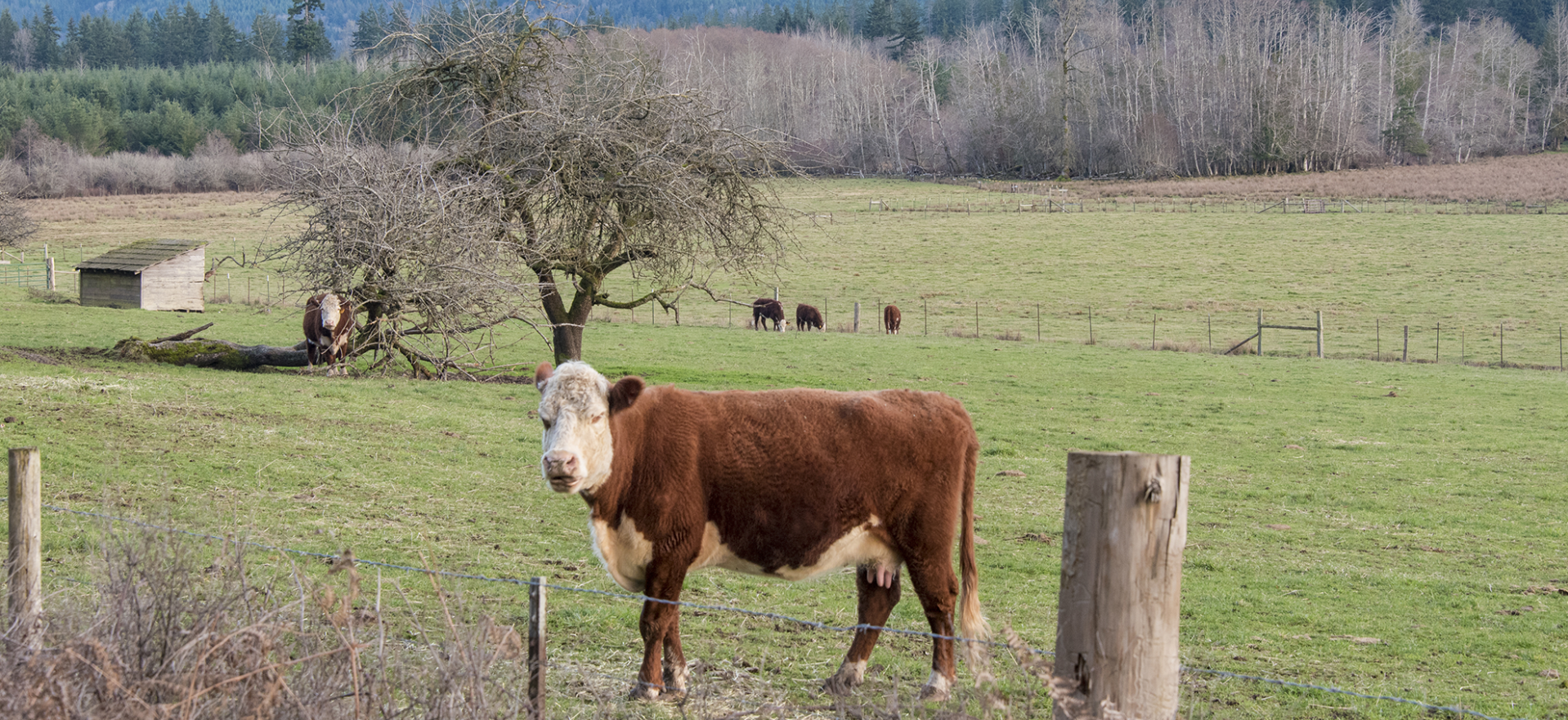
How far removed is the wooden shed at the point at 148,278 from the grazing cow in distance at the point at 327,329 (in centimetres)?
1545

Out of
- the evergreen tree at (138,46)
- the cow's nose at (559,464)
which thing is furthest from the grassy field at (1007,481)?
the evergreen tree at (138,46)

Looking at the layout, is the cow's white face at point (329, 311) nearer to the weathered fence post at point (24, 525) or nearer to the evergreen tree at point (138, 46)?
the weathered fence post at point (24, 525)

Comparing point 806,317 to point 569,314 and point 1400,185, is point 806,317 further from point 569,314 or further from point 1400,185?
point 1400,185

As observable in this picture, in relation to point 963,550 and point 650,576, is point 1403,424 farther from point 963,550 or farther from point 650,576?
point 650,576

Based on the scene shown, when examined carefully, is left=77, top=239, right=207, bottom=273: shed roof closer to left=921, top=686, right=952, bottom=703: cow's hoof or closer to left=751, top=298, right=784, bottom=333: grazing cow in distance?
left=751, top=298, right=784, bottom=333: grazing cow in distance

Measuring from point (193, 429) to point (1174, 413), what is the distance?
16101 mm

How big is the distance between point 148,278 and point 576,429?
3395cm

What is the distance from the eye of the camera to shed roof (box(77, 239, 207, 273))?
3375 cm

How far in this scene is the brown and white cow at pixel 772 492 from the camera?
229 inches

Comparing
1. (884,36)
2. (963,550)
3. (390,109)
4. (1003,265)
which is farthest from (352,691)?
(884,36)

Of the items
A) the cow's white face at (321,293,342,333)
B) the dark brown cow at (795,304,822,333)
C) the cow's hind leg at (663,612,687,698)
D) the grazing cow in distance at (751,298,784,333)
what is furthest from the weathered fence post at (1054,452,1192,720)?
the dark brown cow at (795,304,822,333)

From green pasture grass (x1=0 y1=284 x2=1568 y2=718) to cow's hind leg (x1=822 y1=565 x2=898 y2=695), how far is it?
19 cm

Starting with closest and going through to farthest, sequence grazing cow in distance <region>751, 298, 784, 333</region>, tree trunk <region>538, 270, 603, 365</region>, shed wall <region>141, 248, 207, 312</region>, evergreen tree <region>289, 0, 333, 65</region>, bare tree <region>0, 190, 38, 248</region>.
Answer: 1. tree trunk <region>538, 270, 603, 365</region>
2. shed wall <region>141, 248, 207, 312</region>
3. grazing cow in distance <region>751, 298, 784, 333</region>
4. bare tree <region>0, 190, 38, 248</region>
5. evergreen tree <region>289, 0, 333, 65</region>

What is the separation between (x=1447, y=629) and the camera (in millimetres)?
8438
